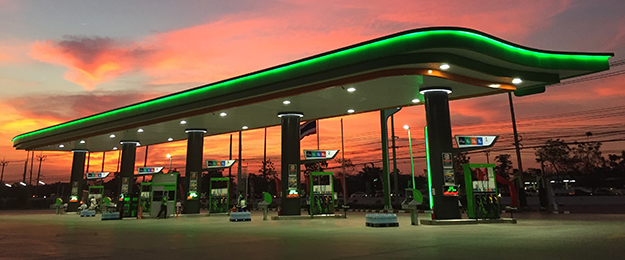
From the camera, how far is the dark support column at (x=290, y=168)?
18.7m

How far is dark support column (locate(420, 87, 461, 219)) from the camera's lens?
1415cm

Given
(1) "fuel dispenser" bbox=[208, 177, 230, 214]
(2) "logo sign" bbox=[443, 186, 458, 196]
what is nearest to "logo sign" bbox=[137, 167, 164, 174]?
(1) "fuel dispenser" bbox=[208, 177, 230, 214]

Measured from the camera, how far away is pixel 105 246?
8.25m

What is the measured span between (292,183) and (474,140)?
8253 mm

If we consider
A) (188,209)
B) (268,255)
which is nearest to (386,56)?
(268,255)

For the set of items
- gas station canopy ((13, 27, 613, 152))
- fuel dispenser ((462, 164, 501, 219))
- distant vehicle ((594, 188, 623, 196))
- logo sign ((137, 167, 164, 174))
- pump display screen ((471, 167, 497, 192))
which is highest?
gas station canopy ((13, 27, 613, 152))

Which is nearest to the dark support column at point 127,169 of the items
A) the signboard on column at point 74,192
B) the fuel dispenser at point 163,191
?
the signboard on column at point 74,192

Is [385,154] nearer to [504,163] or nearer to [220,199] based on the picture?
[220,199]

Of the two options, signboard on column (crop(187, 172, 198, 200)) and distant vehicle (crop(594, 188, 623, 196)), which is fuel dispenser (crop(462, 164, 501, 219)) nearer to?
signboard on column (crop(187, 172, 198, 200))

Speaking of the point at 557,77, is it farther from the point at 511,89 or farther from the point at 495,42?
the point at 495,42

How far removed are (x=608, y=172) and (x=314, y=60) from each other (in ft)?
227

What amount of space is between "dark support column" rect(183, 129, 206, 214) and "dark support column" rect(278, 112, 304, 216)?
709 cm

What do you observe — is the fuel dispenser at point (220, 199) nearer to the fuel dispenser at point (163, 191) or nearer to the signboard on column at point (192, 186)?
the signboard on column at point (192, 186)

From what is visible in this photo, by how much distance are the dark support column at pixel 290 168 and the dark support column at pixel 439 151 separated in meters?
6.59
